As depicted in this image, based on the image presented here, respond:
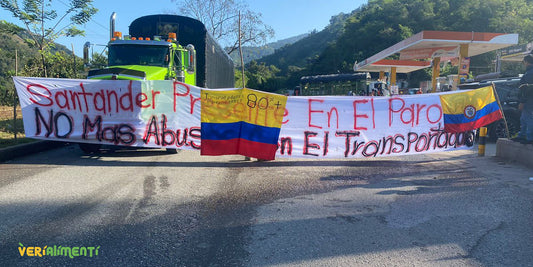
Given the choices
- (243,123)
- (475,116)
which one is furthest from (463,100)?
(243,123)

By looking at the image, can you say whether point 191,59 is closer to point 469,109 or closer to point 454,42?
point 469,109

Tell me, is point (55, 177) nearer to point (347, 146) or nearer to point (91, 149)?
point (91, 149)

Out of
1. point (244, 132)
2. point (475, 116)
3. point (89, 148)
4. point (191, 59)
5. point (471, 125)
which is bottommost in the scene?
point (89, 148)

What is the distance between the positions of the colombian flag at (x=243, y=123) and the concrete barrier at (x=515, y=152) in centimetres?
528

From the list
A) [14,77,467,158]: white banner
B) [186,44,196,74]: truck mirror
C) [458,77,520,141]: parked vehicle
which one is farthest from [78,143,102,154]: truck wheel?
[458,77,520,141]: parked vehicle

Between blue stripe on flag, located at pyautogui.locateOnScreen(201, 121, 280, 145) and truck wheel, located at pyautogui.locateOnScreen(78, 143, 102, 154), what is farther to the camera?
truck wheel, located at pyautogui.locateOnScreen(78, 143, 102, 154)

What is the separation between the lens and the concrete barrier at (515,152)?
7.13 metres

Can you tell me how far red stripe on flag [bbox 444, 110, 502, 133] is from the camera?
805 centimetres

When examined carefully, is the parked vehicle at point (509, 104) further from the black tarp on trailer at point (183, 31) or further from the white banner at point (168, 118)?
the black tarp on trailer at point (183, 31)

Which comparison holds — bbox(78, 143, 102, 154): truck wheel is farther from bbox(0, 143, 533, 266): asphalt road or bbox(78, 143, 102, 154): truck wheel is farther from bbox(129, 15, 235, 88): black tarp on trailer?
bbox(129, 15, 235, 88): black tarp on trailer

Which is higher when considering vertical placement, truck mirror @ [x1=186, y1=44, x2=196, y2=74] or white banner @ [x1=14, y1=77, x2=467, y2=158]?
truck mirror @ [x1=186, y1=44, x2=196, y2=74]

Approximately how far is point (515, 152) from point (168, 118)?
25.9ft

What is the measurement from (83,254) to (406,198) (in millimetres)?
4417

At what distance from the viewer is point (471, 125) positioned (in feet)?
26.9
